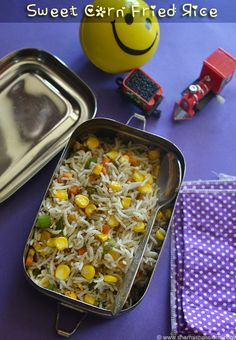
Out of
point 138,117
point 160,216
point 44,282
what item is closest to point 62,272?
point 44,282

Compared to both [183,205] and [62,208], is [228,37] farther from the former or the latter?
[62,208]

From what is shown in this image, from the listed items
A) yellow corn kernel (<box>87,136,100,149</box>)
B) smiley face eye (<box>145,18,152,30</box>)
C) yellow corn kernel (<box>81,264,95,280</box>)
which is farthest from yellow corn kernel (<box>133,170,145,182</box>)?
smiley face eye (<box>145,18,152,30</box>)

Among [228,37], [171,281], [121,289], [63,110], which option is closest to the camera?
[121,289]

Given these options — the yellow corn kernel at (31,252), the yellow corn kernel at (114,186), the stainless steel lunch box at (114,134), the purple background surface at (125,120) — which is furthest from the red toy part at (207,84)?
the yellow corn kernel at (31,252)

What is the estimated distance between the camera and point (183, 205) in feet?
3.56

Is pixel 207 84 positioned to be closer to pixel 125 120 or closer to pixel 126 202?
pixel 125 120

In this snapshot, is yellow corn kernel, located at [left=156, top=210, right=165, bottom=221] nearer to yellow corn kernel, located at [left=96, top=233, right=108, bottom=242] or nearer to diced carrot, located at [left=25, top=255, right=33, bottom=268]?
yellow corn kernel, located at [left=96, top=233, right=108, bottom=242]

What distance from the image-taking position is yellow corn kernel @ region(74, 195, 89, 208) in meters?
0.99

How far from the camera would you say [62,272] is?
3.12ft

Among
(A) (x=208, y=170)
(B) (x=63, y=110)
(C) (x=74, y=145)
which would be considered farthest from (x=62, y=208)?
(A) (x=208, y=170)

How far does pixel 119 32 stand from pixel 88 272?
0.55 m

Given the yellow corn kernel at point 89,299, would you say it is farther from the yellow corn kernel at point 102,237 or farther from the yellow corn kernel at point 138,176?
the yellow corn kernel at point 138,176

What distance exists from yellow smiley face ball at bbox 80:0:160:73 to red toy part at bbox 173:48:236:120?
5.7 inches

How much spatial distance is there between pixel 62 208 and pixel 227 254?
410mm
